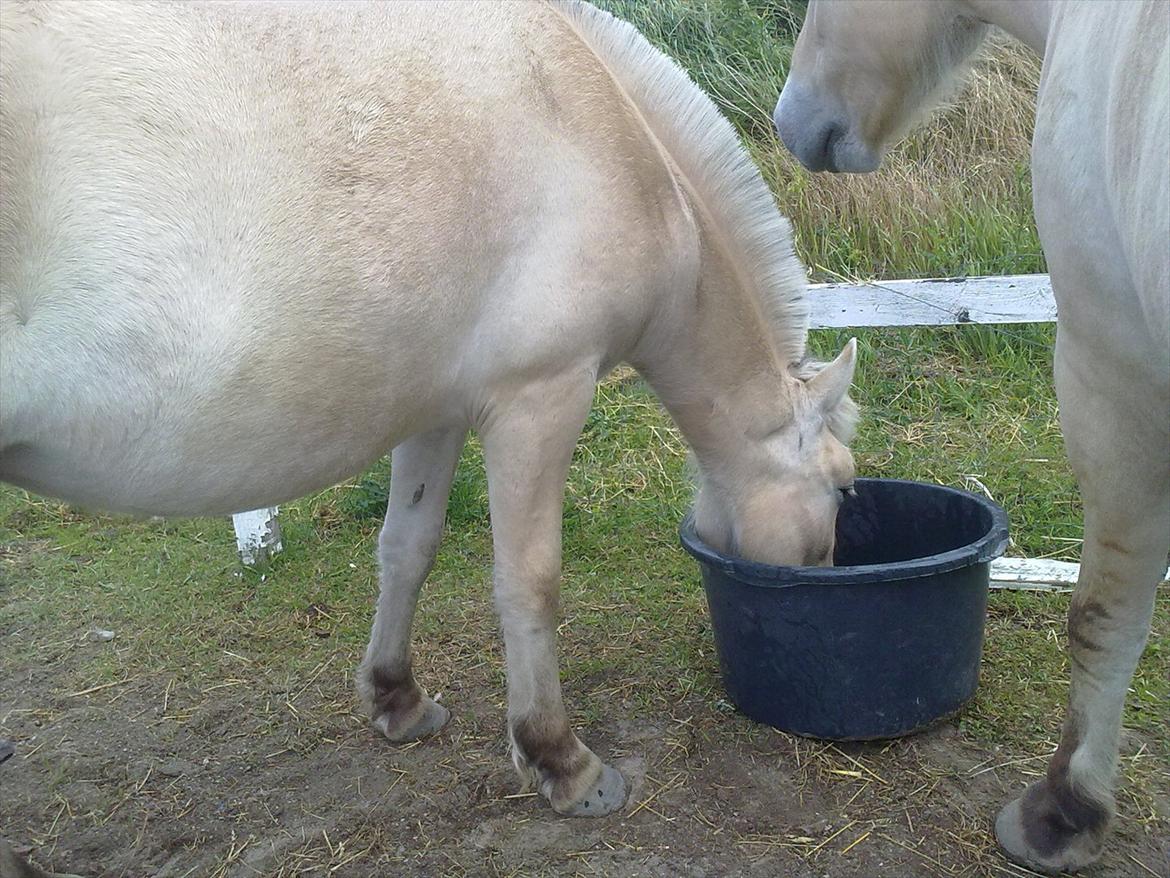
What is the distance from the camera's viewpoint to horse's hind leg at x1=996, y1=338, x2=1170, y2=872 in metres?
2.10

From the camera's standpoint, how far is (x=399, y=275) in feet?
7.35

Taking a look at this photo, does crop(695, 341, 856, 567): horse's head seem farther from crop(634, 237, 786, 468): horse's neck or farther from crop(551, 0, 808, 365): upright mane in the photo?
crop(551, 0, 808, 365): upright mane

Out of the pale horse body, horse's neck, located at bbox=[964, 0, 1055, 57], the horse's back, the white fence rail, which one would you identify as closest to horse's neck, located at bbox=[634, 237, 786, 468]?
the pale horse body

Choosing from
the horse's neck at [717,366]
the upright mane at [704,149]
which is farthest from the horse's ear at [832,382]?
the upright mane at [704,149]

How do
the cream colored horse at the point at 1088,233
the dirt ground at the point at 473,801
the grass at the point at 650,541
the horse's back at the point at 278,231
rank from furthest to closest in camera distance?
the grass at the point at 650,541 < the dirt ground at the point at 473,801 < the horse's back at the point at 278,231 < the cream colored horse at the point at 1088,233

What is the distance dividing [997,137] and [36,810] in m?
6.74

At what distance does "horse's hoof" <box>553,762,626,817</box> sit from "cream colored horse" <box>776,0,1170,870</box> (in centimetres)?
99

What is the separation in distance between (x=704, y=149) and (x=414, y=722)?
1933 mm

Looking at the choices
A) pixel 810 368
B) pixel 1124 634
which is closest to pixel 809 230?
pixel 810 368

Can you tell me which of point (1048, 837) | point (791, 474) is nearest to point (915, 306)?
point (791, 474)

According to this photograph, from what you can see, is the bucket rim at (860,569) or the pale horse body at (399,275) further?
the bucket rim at (860,569)

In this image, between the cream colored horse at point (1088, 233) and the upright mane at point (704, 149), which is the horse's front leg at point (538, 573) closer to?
the upright mane at point (704, 149)

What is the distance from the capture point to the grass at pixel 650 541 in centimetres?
363

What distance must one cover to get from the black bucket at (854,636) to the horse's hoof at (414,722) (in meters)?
0.92
